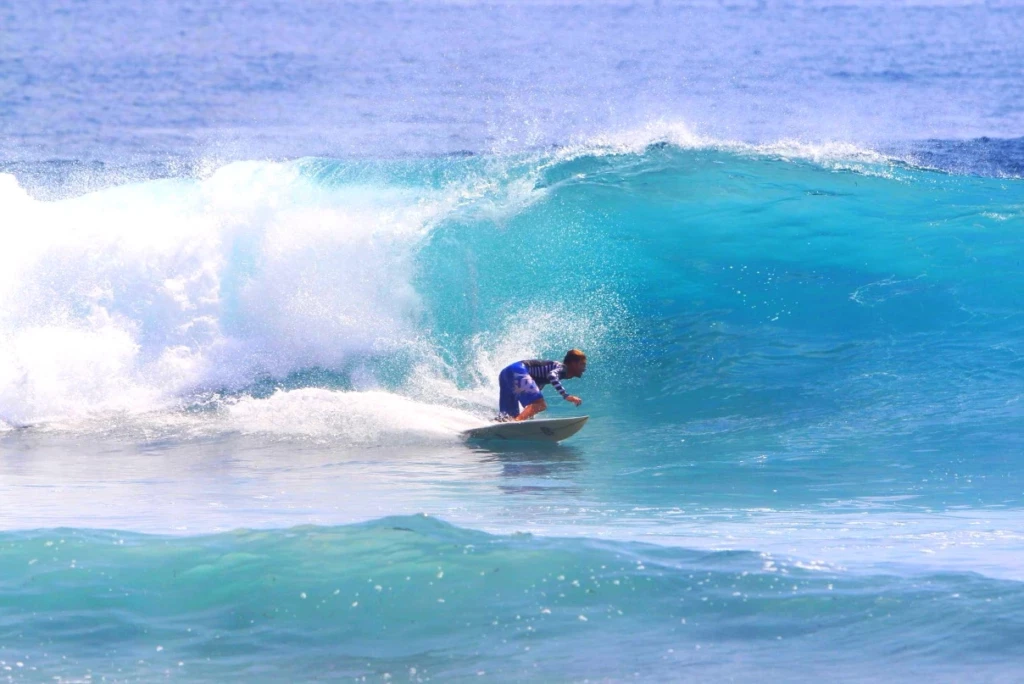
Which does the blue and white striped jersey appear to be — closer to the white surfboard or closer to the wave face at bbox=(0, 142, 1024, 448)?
the white surfboard

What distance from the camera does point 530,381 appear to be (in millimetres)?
10258

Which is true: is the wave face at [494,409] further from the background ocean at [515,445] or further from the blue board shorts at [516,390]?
the blue board shorts at [516,390]

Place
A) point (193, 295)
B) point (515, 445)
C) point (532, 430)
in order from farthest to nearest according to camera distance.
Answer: point (193, 295) < point (532, 430) < point (515, 445)

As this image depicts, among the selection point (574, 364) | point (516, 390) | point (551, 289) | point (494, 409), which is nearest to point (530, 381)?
point (516, 390)

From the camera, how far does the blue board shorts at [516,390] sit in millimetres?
10211

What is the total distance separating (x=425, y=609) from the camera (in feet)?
18.2

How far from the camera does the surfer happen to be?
10.2 meters

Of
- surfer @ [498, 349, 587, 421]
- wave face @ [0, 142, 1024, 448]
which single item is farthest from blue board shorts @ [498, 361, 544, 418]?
wave face @ [0, 142, 1024, 448]

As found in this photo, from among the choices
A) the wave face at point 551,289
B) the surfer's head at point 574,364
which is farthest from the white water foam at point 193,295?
the surfer's head at point 574,364

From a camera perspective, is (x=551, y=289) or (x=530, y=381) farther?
(x=551, y=289)

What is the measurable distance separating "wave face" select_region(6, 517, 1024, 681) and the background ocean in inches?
0.8

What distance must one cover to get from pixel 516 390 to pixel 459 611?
485 cm

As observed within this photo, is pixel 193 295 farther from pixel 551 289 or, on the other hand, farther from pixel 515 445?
pixel 515 445

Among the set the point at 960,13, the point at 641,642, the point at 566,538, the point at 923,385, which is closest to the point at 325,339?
the point at 923,385
